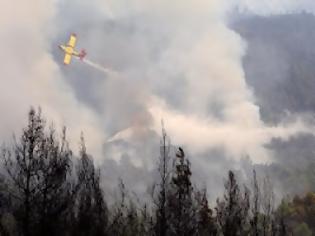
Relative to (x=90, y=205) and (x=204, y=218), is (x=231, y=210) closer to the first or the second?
(x=204, y=218)

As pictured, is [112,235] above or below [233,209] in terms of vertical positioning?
below

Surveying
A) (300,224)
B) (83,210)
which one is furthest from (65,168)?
(300,224)

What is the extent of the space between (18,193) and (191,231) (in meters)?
9.53

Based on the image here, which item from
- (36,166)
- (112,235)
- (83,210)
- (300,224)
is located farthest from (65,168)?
(300,224)

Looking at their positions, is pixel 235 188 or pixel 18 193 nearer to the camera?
pixel 18 193

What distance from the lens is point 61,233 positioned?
68.9 ft

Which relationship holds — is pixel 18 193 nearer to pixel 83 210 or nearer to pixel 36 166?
pixel 36 166

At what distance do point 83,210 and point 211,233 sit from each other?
11.2m

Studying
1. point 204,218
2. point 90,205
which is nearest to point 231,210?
point 204,218

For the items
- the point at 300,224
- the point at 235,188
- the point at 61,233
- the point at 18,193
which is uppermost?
the point at 300,224

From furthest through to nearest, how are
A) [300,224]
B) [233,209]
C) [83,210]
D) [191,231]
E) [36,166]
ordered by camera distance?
1. [300,224]
2. [233,209]
3. [191,231]
4. [83,210]
5. [36,166]

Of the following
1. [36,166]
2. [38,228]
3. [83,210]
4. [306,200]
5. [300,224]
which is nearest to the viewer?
[38,228]

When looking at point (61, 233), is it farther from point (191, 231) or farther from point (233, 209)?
point (233, 209)

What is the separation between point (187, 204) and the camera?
27.3m
